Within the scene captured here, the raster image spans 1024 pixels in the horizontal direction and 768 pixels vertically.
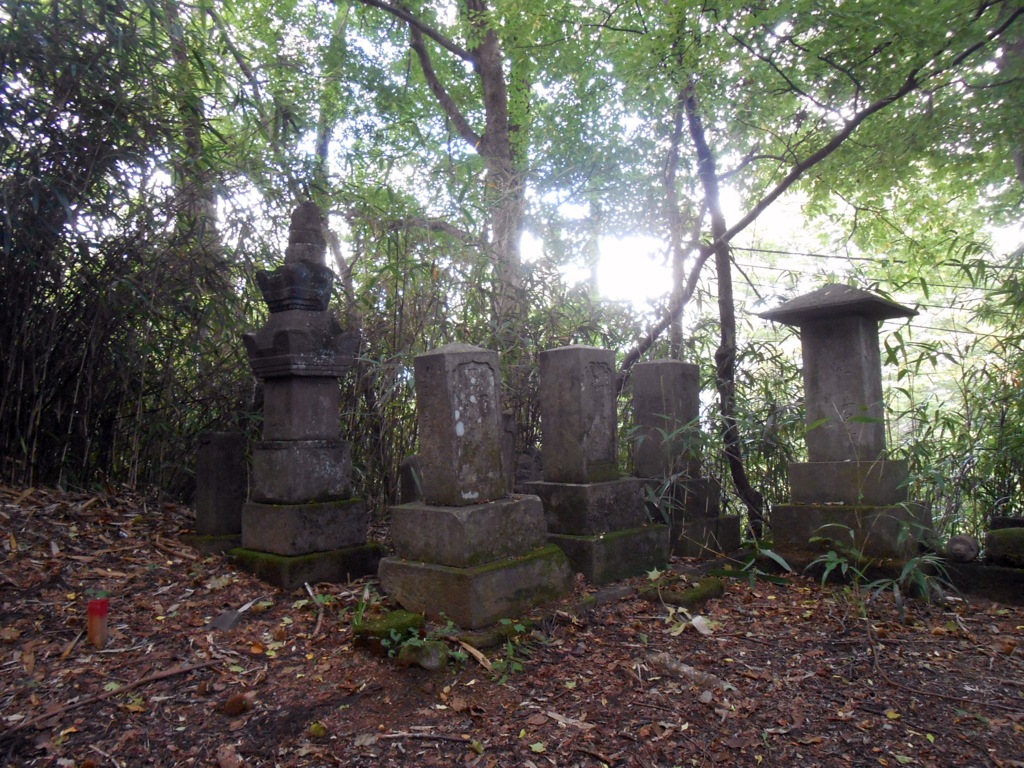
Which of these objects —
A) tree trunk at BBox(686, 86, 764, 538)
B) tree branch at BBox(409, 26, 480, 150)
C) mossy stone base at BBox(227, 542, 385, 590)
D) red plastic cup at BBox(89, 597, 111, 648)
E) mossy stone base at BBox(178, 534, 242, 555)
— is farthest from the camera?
tree branch at BBox(409, 26, 480, 150)

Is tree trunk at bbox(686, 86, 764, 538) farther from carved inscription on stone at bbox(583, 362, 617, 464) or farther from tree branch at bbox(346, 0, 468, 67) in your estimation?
tree branch at bbox(346, 0, 468, 67)

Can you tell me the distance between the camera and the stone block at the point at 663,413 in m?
4.77

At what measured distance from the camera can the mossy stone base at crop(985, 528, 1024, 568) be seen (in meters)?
3.80

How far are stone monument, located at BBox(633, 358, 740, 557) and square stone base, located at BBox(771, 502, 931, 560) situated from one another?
23.8 inches

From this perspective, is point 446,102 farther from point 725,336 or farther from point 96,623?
point 96,623

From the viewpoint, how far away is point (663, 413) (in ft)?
15.8

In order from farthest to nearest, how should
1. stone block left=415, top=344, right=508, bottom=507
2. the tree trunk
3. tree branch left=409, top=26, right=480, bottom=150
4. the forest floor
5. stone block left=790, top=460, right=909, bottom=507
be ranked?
tree branch left=409, top=26, right=480, bottom=150 → the tree trunk → stone block left=790, top=460, right=909, bottom=507 → stone block left=415, top=344, right=508, bottom=507 → the forest floor

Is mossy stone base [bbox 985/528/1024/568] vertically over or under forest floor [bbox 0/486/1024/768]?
over

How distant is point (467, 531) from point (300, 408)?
147 cm

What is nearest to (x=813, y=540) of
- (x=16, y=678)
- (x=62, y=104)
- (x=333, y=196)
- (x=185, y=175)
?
(x=16, y=678)

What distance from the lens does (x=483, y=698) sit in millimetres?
2672

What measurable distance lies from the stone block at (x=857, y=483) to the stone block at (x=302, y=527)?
2.88 meters

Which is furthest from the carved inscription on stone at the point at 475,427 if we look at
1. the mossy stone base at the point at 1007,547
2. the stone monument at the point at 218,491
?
the mossy stone base at the point at 1007,547

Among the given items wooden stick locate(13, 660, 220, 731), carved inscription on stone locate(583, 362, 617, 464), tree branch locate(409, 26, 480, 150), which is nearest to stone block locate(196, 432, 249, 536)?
wooden stick locate(13, 660, 220, 731)
